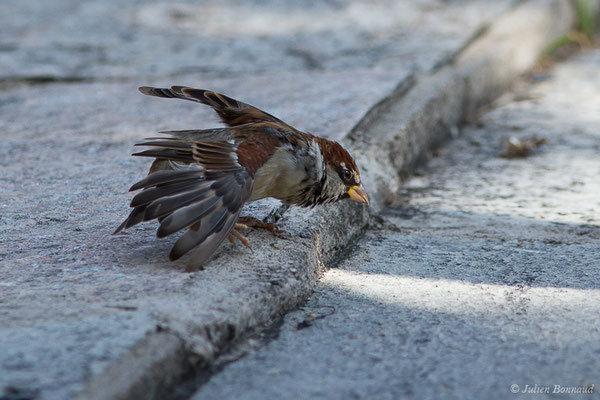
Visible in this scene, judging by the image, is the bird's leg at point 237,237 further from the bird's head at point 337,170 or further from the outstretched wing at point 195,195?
the bird's head at point 337,170

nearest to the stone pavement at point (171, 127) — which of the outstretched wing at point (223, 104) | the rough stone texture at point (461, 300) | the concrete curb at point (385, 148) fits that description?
the concrete curb at point (385, 148)

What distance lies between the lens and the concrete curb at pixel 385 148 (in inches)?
66.1

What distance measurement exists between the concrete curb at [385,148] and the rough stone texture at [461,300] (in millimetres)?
72

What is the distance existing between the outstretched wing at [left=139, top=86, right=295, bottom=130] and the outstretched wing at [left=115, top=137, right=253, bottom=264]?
0.36 m

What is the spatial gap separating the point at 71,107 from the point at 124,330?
2.69 m

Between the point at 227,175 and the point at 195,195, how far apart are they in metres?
0.13

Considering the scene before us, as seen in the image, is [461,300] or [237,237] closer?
[461,300]

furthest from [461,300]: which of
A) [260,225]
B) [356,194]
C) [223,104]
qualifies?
[223,104]

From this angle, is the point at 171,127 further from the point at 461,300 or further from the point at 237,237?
the point at 461,300

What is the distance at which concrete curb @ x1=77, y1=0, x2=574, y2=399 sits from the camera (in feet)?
5.51

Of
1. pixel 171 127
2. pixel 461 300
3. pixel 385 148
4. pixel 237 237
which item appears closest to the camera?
pixel 461 300

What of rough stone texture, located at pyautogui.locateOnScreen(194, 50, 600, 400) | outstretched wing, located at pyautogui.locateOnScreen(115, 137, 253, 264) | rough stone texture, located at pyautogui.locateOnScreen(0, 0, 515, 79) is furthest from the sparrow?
rough stone texture, located at pyautogui.locateOnScreen(0, 0, 515, 79)

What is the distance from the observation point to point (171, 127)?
368 cm

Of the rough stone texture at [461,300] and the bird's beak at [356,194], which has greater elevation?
the bird's beak at [356,194]
